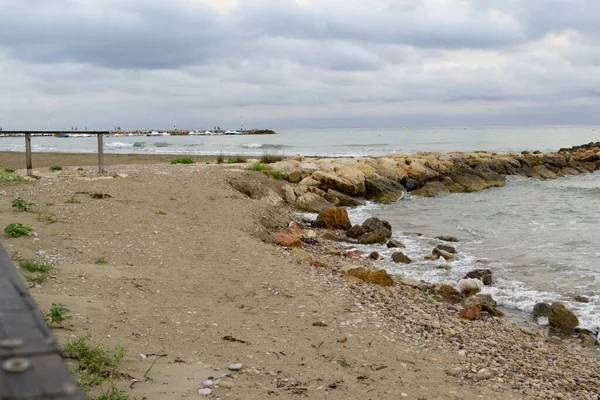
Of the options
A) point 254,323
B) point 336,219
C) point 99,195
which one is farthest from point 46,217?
point 336,219

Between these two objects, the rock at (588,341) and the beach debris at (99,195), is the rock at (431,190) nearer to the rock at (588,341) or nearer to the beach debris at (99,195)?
the beach debris at (99,195)

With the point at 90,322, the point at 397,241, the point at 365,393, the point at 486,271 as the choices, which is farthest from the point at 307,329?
the point at 397,241

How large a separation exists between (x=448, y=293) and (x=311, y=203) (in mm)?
8263

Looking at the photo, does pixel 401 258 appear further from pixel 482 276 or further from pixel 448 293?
pixel 448 293

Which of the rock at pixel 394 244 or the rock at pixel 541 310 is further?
the rock at pixel 394 244

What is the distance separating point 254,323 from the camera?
562 centimetres

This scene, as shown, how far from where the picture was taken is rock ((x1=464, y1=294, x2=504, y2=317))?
25.5ft

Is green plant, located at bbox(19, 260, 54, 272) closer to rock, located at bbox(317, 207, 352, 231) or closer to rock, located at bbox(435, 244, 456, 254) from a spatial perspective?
rock, located at bbox(435, 244, 456, 254)

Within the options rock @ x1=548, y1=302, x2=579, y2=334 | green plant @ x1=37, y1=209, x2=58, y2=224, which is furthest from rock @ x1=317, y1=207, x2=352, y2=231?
green plant @ x1=37, y1=209, x2=58, y2=224

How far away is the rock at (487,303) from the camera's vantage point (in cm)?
777

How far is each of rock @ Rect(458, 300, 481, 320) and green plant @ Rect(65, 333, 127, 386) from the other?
4.88m

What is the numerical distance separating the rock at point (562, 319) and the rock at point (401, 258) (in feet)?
11.6

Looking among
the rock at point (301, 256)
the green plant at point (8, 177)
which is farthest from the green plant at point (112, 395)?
the green plant at point (8, 177)

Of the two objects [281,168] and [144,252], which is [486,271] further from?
[281,168]
